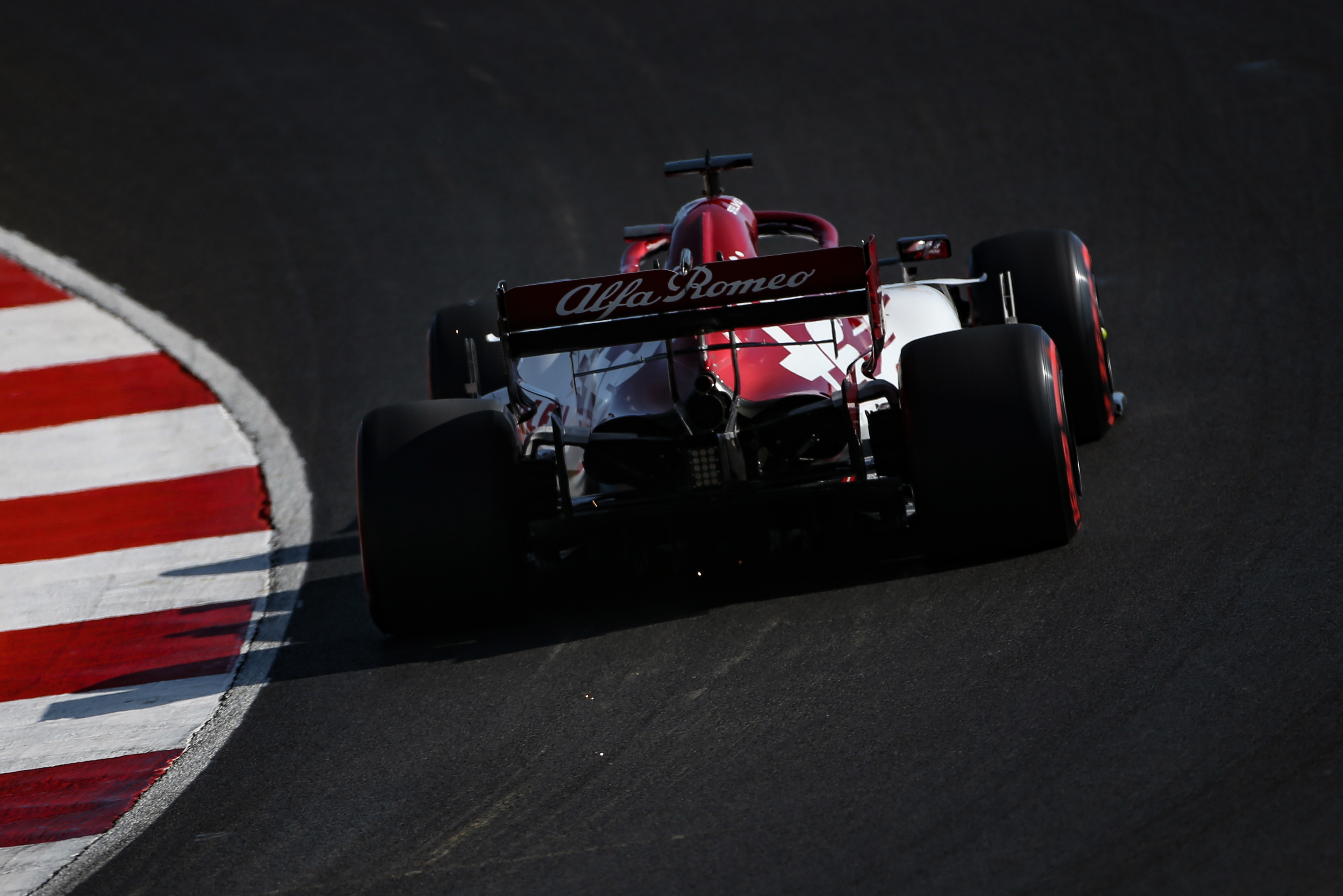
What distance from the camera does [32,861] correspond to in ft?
15.9

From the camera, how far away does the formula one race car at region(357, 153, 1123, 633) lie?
20.0ft

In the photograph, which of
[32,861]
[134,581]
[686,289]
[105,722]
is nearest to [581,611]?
[686,289]

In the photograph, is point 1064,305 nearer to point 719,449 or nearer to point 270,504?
point 719,449

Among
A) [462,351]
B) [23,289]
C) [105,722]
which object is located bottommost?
[105,722]

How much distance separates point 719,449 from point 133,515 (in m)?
3.78

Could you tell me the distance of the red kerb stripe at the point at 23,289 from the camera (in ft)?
A: 38.5

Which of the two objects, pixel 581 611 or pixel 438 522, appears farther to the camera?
pixel 581 611

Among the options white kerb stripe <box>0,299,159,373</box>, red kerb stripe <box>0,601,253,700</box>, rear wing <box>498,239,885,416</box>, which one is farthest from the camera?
white kerb stripe <box>0,299,159,373</box>

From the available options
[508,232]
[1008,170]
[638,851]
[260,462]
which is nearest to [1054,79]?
[1008,170]

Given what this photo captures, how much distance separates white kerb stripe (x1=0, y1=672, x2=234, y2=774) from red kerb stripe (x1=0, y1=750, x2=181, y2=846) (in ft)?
0.24

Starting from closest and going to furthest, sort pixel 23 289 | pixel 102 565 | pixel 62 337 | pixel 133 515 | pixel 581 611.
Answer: pixel 581 611
pixel 102 565
pixel 133 515
pixel 62 337
pixel 23 289

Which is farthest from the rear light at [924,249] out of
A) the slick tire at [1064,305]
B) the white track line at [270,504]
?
the white track line at [270,504]

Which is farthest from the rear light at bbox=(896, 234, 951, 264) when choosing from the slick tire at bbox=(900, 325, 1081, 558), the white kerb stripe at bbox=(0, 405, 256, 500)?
the white kerb stripe at bbox=(0, 405, 256, 500)

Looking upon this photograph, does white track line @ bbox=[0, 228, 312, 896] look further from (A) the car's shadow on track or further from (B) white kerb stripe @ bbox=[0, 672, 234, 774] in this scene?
(A) the car's shadow on track
